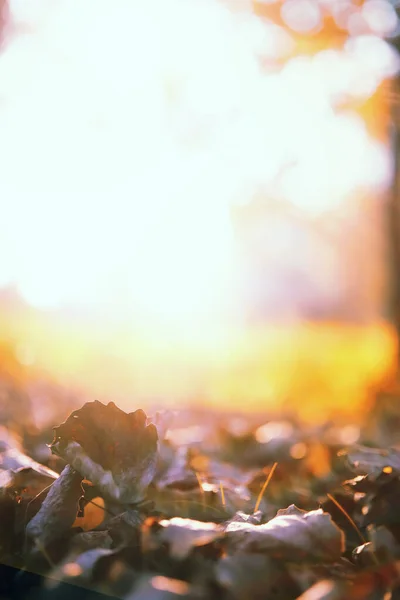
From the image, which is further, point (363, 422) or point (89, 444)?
point (363, 422)

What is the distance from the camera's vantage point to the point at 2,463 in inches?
47.5

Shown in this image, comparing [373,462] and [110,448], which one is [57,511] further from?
[373,462]

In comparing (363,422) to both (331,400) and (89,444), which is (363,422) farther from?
(89,444)

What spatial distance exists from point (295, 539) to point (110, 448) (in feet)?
1.21

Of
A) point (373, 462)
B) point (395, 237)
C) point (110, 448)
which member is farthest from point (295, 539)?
point (395, 237)

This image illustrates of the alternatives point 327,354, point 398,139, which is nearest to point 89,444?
point 398,139

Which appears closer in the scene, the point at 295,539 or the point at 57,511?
the point at 295,539

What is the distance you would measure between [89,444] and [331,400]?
3717 mm

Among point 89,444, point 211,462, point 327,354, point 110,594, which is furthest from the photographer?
point 327,354

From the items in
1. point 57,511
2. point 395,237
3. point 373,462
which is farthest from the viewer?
point 395,237

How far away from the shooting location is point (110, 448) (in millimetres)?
1047

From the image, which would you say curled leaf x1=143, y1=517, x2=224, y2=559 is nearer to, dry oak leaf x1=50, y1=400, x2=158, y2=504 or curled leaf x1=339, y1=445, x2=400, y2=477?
dry oak leaf x1=50, y1=400, x2=158, y2=504

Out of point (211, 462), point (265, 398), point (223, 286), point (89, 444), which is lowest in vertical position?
point (223, 286)

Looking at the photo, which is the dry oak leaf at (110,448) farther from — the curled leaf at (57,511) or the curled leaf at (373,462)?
the curled leaf at (373,462)
